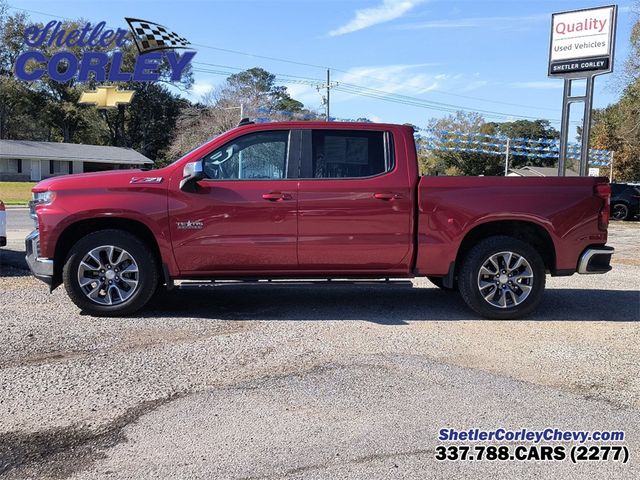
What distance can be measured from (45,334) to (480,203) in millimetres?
4470

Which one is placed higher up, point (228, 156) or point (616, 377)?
point (228, 156)

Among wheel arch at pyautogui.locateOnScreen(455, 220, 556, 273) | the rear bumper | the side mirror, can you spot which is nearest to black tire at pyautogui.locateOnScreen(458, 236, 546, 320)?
wheel arch at pyautogui.locateOnScreen(455, 220, 556, 273)

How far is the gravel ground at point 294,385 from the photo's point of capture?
3.21 m

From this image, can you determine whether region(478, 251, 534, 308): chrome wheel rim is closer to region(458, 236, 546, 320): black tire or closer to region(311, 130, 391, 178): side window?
region(458, 236, 546, 320): black tire

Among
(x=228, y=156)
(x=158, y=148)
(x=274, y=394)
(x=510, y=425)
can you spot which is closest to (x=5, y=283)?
(x=228, y=156)

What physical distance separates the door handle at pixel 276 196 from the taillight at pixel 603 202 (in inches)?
129

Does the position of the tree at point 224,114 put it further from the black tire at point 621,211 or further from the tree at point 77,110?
the black tire at point 621,211

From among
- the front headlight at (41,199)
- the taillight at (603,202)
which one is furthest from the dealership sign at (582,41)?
the front headlight at (41,199)

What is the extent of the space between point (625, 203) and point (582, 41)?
1019cm

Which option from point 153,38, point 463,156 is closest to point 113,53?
point 153,38

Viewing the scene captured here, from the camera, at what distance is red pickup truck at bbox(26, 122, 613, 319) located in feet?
19.5

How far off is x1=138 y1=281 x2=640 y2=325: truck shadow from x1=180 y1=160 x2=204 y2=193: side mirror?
3.56ft

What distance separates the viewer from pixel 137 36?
3756cm

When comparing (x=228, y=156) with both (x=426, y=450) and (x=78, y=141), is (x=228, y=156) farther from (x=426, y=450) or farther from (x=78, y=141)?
(x=78, y=141)
